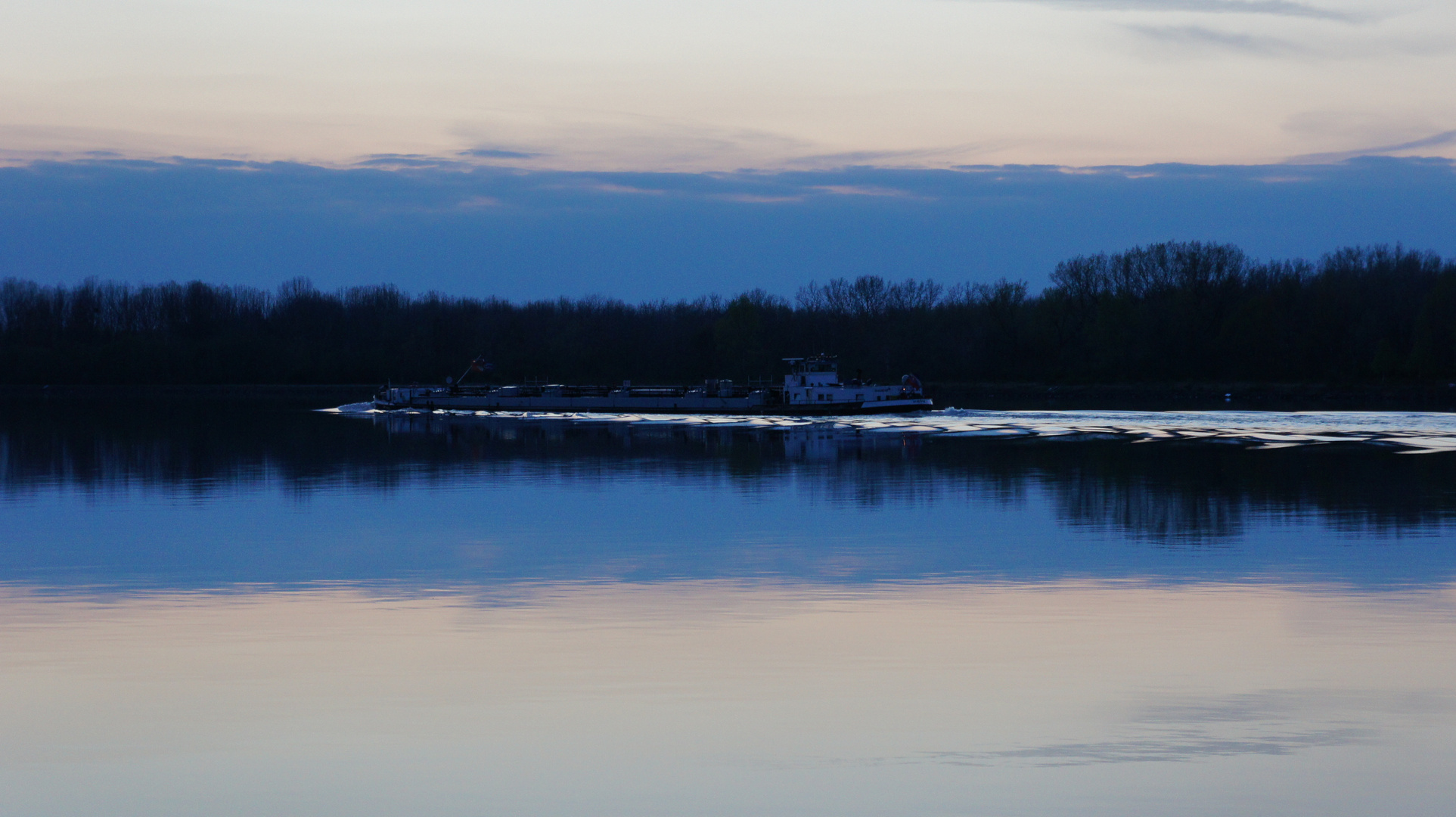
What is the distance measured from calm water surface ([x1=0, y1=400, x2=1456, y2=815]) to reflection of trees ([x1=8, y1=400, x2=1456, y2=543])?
419 millimetres

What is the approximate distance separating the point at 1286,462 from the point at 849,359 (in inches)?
4232

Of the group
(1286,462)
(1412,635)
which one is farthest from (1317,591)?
(1286,462)

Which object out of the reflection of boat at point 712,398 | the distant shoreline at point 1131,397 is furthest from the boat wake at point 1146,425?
the distant shoreline at point 1131,397

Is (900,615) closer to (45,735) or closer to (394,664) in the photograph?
(394,664)

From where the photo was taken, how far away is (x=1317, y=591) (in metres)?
15.8

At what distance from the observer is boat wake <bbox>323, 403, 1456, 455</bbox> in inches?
1929

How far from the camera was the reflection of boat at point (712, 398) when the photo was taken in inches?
3231

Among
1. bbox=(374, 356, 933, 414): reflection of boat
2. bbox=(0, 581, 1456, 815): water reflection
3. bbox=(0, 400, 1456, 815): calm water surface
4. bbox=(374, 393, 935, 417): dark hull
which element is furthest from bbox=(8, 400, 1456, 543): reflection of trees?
bbox=(374, 356, 933, 414): reflection of boat

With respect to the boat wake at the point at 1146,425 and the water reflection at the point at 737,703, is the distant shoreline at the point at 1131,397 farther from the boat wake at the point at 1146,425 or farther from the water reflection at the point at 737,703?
the water reflection at the point at 737,703

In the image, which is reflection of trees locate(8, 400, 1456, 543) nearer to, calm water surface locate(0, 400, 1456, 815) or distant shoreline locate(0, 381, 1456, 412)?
calm water surface locate(0, 400, 1456, 815)

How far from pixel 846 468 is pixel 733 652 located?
25.1 metres

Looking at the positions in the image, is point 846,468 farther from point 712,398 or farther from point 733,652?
point 712,398

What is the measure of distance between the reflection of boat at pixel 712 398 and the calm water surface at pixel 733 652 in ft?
172

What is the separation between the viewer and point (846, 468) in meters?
37.6
